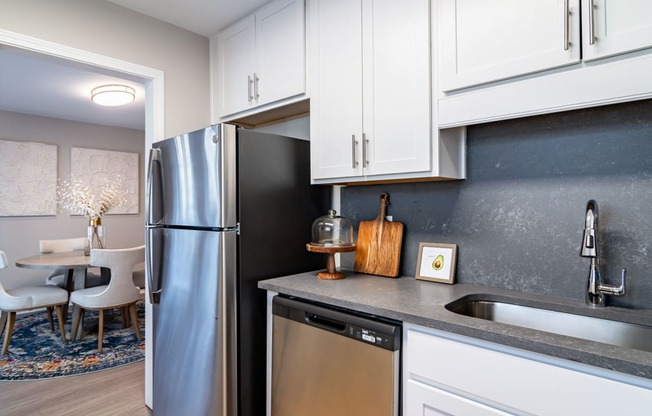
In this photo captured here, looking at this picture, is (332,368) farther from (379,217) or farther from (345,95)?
(345,95)

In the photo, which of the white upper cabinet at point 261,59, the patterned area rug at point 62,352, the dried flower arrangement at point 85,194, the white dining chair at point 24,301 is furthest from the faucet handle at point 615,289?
the dried flower arrangement at point 85,194

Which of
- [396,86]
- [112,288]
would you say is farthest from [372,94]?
[112,288]

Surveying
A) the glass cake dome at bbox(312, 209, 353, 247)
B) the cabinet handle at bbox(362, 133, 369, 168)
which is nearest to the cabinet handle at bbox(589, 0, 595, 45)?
the cabinet handle at bbox(362, 133, 369, 168)

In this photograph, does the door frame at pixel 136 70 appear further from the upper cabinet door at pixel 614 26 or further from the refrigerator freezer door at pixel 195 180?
the upper cabinet door at pixel 614 26

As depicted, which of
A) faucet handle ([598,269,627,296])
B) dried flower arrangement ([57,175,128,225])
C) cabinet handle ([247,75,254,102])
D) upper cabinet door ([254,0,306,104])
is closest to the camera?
faucet handle ([598,269,627,296])

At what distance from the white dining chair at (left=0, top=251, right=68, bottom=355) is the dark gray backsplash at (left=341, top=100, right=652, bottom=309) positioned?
135 inches

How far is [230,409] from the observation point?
1753mm

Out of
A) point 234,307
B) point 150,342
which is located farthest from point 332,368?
point 150,342

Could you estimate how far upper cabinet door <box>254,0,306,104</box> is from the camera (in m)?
2.02

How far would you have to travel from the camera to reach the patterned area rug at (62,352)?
9.95 feet

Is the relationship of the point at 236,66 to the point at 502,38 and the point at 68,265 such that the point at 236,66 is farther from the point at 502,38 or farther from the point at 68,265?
the point at 68,265

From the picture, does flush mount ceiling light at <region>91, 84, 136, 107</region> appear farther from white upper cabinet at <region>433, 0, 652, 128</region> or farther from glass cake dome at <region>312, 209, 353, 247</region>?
white upper cabinet at <region>433, 0, 652, 128</region>

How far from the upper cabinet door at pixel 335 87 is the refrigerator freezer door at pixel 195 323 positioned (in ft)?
2.05

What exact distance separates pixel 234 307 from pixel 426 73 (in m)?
1.33
